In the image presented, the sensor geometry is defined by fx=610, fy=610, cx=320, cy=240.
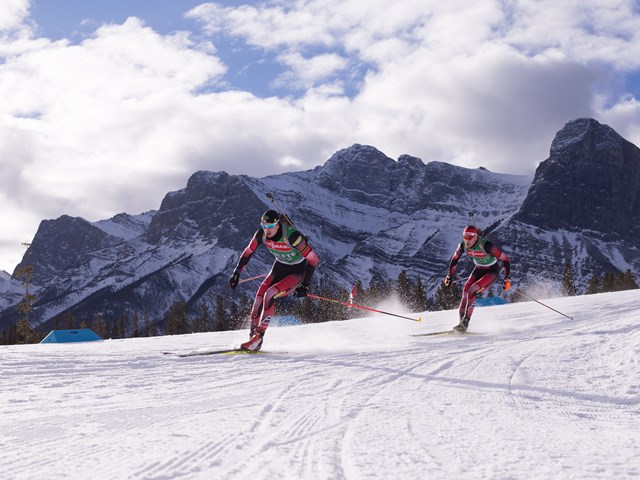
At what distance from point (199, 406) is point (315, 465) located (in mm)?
2036

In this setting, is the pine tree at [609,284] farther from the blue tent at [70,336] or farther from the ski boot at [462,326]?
the ski boot at [462,326]

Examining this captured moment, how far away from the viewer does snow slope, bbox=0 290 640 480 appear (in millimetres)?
3537

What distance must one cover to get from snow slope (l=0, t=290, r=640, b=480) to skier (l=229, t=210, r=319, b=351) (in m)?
1.44

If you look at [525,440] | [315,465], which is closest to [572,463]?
[525,440]

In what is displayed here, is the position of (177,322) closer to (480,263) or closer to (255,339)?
(480,263)

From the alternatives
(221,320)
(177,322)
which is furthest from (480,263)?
(177,322)

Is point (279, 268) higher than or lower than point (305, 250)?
lower

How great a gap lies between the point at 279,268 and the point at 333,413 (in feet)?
20.7

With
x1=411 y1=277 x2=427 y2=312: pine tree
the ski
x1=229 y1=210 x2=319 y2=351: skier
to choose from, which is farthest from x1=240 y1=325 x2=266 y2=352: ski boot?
x1=411 y1=277 x2=427 y2=312: pine tree

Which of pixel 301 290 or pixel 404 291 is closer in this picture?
pixel 301 290

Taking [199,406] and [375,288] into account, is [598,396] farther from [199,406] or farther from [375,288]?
[375,288]

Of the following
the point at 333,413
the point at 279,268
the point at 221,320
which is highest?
the point at 279,268

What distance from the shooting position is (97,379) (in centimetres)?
678

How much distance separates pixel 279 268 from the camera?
11180 millimetres
